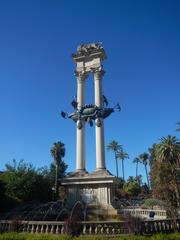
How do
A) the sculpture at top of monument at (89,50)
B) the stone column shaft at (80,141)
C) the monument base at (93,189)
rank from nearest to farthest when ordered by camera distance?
the monument base at (93,189)
the stone column shaft at (80,141)
the sculpture at top of monument at (89,50)

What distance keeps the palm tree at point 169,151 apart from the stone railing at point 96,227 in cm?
3643

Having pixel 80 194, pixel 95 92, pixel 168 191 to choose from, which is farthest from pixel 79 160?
pixel 168 191

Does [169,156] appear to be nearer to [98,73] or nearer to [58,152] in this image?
[98,73]

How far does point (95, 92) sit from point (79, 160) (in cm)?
801

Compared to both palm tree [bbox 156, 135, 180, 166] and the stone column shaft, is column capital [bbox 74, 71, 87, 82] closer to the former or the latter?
the stone column shaft

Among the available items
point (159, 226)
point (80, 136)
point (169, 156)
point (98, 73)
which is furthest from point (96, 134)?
point (169, 156)

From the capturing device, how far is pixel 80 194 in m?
22.0

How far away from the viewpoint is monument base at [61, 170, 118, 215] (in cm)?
2083

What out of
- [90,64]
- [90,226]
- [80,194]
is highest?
[90,64]

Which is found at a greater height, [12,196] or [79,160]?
[79,160]

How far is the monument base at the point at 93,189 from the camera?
68.3ft

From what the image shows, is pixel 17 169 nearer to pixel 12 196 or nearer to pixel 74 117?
pixel 12 196

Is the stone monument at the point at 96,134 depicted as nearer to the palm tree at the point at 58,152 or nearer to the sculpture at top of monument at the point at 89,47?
the sculpture at top of monument at the point at 89,47

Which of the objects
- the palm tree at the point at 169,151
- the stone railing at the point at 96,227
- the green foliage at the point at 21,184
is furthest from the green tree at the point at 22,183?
the palm tree at the point at 169,151
